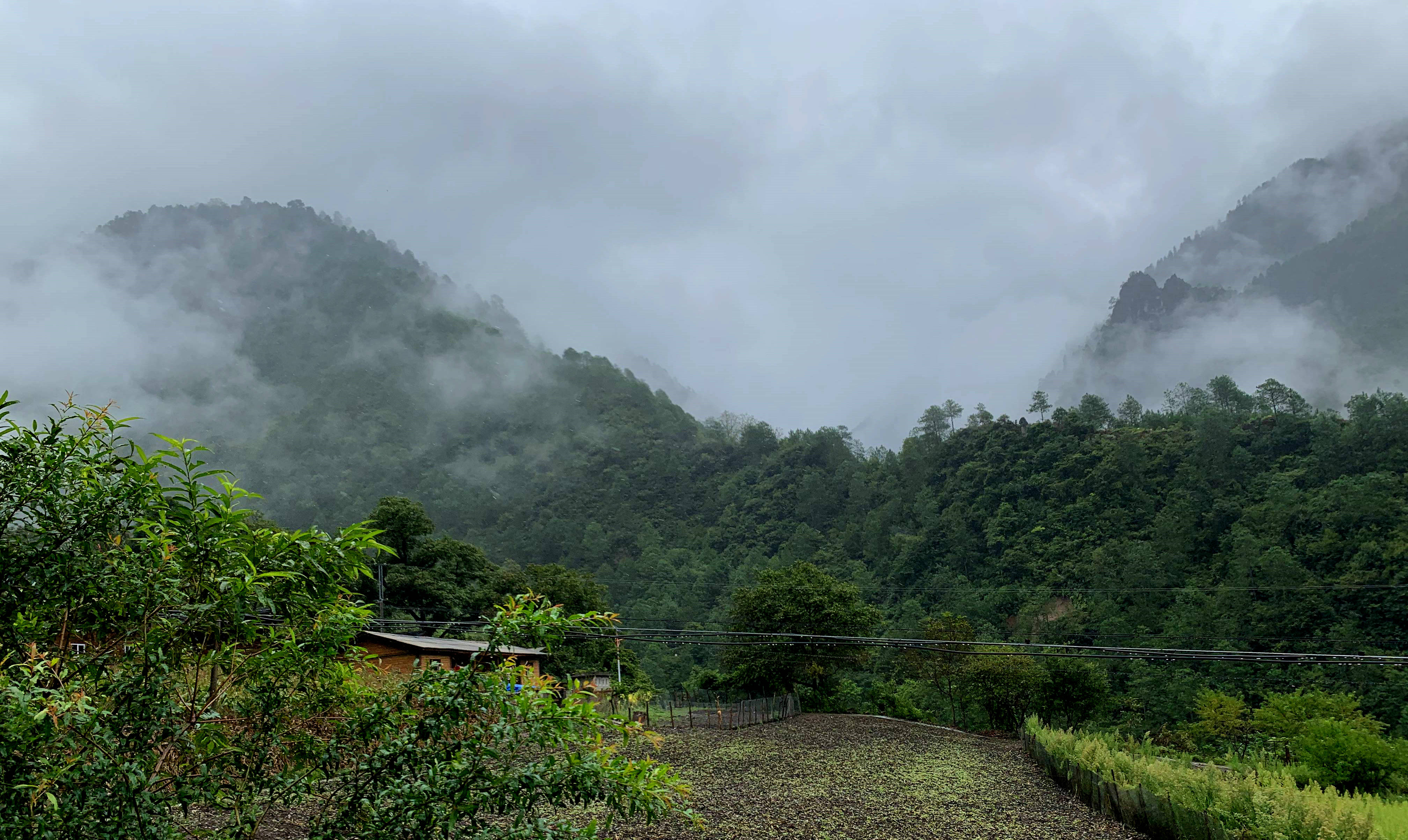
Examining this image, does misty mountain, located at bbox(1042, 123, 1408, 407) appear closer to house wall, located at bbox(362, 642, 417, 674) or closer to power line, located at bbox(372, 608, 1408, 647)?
power line, located at bbox(372, 608, 1408, 647)

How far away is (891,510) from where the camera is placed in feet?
214

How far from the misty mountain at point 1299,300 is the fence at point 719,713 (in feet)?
295

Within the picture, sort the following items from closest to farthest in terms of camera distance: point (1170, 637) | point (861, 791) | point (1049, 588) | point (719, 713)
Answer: point (861, 791), point (719, 713), point (1170, 637), point (1049, 588)

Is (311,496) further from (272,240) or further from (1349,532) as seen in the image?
(272,240)

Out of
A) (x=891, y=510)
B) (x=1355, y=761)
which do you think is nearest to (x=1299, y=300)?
(x=891, y=510)

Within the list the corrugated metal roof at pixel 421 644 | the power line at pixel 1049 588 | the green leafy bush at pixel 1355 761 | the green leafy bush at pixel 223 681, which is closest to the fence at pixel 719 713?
the corrugated metal roof at pixel 421 644

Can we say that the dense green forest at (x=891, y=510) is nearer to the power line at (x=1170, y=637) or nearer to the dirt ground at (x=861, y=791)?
the power line at (x=1170, y=637)

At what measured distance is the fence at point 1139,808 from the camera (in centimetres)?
999

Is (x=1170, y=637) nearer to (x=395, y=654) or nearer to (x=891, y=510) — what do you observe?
(x=891, y=510)

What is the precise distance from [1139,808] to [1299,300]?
130962mm

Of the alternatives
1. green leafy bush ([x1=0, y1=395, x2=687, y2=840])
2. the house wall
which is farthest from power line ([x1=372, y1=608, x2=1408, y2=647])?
green leafy bush ([x1=0, y1=395, x2=687, y2=840])

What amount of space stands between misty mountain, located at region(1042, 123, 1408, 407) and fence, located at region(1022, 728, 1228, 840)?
95626 mm

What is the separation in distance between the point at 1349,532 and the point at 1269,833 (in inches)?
1589

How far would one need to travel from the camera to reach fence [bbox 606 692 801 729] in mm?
23656
